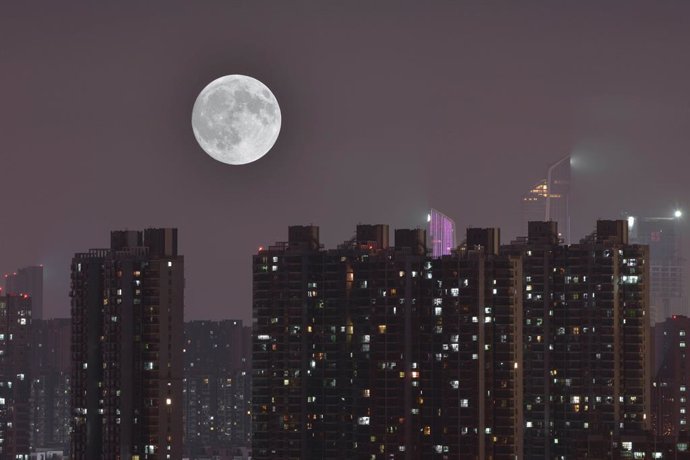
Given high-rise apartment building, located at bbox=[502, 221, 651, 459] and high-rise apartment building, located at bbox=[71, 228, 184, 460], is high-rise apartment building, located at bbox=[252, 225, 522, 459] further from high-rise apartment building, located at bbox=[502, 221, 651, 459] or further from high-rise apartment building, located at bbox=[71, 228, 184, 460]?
high-rise apartment building, located at bbox=[502, 221, 651, 459]

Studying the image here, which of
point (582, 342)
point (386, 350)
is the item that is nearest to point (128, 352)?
point (386, 350)

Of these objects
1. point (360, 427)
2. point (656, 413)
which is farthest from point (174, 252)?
point (656, 413)

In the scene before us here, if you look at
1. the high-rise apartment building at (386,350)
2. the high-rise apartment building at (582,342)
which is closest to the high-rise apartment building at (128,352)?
the high-rise apartment building at (386,350)

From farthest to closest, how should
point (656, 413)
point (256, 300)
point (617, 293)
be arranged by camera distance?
point (656, 413) < point (617, 293) < point (256, 300)

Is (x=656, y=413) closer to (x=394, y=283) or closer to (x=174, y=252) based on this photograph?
(x=394, y=283)

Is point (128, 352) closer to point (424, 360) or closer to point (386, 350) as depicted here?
point (386, 350)

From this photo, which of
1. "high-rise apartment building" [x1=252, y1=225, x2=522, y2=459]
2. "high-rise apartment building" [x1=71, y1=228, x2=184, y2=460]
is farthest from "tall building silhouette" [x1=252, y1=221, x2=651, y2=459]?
"high-rise apartment building" [x1=71, y1=228, x2=184, y2=460]
